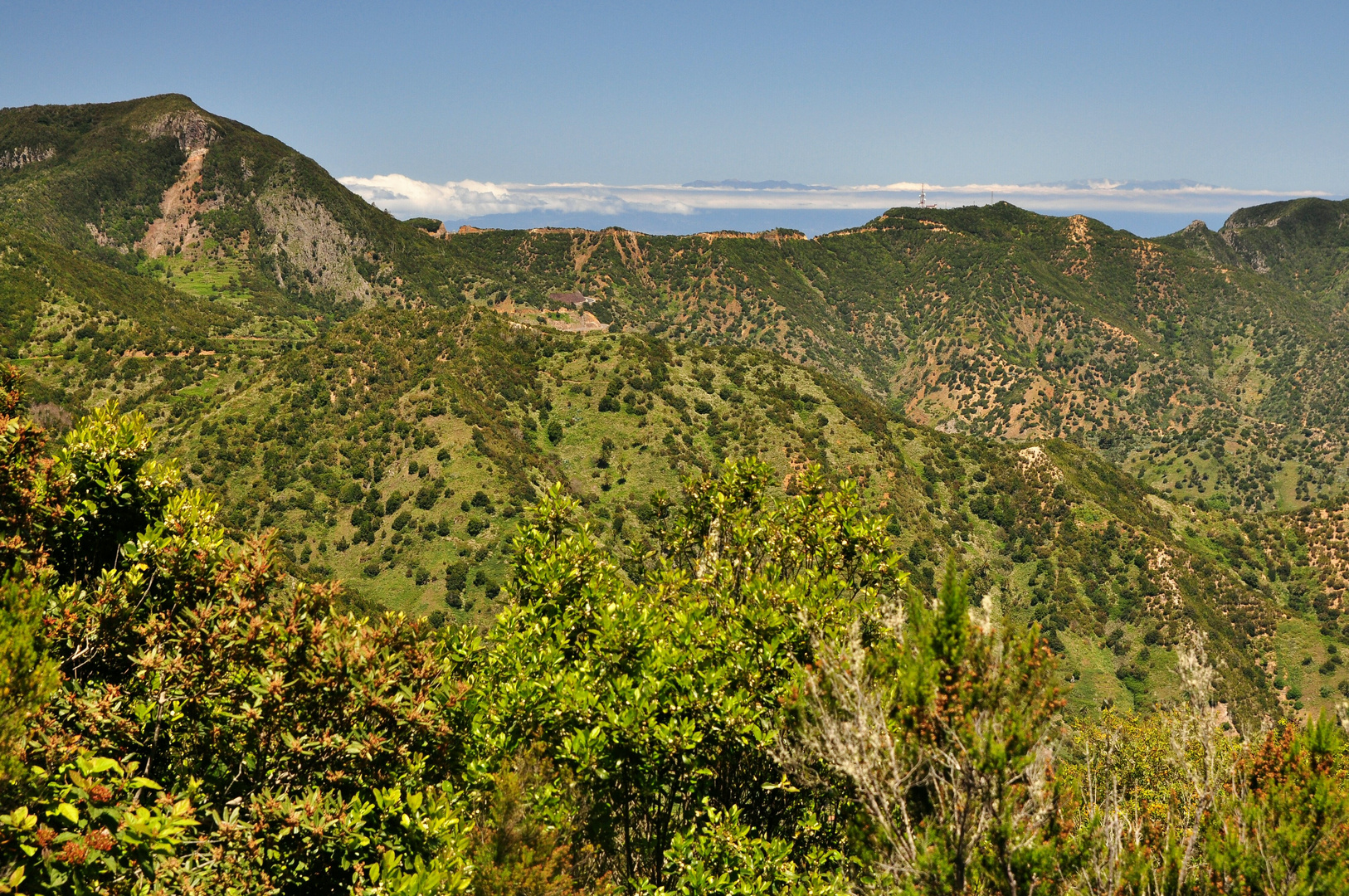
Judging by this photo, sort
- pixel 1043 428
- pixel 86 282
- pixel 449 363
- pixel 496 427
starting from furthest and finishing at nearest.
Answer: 1. pixel 1043 428
2. pixel 86 282
3. pixel 449 363
4. pixel 496 427

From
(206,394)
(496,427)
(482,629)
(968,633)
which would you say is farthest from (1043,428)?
(968,633)

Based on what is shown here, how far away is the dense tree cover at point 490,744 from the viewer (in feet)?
33.2

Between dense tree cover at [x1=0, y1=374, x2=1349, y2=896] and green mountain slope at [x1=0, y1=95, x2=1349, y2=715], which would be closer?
dense tree cover at [x1=0, y1=374, x2=1349, y2=896]

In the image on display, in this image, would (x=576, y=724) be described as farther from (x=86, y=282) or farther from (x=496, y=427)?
(x=86, y=282)

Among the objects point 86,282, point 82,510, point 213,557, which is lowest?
point 213,557

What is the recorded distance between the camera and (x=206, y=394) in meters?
94.2

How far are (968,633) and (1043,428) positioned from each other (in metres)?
186

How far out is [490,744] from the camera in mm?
14992

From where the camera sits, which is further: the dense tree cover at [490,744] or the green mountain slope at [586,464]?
the green mountain slope at [586,464]

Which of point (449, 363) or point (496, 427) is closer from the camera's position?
point (496, 427)

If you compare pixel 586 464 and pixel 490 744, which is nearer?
pixel 490 744

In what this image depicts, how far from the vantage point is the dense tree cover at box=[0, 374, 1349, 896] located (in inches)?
399

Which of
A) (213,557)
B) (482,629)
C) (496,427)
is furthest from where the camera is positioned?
(496,427)

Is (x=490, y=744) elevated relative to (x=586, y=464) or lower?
elevated
